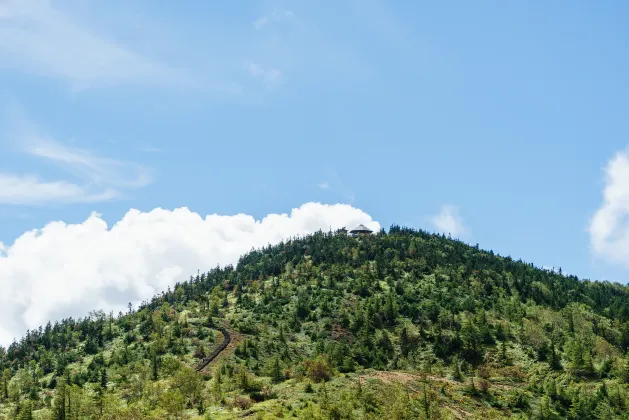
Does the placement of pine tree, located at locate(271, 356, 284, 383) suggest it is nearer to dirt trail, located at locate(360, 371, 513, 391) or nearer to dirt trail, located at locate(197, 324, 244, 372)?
dirt trail, located at locate(360, 371, 513, 391)

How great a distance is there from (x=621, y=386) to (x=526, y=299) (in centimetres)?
8499

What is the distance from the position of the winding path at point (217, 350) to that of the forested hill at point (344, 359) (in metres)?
1.49

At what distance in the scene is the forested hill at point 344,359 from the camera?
Result: 274 feet

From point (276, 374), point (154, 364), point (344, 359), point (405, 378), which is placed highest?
point (344, 359)

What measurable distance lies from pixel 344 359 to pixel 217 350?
3942 cm

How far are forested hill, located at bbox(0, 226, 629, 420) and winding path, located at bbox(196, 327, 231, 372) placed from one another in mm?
1490

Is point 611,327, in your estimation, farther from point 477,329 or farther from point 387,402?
point 387,402

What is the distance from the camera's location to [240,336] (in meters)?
157

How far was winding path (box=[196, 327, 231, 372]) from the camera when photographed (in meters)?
132

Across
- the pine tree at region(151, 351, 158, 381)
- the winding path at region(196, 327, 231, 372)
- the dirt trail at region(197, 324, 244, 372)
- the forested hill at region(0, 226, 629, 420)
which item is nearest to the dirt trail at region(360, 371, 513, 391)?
the forested hill at region(0, 226, 629, 420)

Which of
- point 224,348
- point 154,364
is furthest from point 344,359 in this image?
point 154,364

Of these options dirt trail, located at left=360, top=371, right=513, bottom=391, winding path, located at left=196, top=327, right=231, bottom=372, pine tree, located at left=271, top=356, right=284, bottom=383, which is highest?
winding path, located at left=196, top=327, right=231, bottom=372

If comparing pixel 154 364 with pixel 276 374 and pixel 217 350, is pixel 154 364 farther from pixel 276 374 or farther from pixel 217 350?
pixel 276 374

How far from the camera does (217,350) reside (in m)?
143
